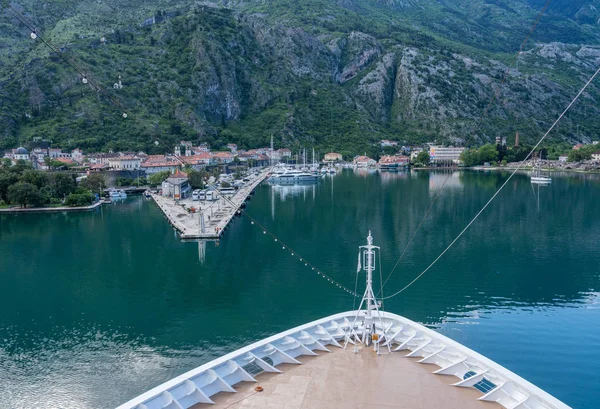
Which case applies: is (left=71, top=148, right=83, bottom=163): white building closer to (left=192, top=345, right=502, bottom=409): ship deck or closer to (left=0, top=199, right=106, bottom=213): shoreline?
(left=0, top=199, right=106, bottom=213): shoreline

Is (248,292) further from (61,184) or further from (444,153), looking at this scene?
(444,153)

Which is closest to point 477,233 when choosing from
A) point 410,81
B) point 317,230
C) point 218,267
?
point 317,230

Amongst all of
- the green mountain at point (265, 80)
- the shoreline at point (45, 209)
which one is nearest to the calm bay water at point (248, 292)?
the shoreline at point (45, 209)

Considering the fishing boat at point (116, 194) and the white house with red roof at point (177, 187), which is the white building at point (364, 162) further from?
the fishing boat at point (116, 194)

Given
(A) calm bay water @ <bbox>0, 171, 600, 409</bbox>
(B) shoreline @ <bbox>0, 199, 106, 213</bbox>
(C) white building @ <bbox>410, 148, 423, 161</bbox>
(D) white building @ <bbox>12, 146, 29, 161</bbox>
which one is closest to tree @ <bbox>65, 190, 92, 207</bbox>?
(B) shoreline @ <bbox>0, 199, 106, 213</bbox>

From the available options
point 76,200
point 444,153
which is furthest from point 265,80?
point 76,200

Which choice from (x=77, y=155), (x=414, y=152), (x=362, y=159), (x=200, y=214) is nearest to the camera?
(x=200, y=214)

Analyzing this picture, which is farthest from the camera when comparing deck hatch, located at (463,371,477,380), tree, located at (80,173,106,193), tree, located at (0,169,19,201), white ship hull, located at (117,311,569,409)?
tree, located at (80,173,106,193)

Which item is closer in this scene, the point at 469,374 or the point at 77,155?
the point at 469,374
